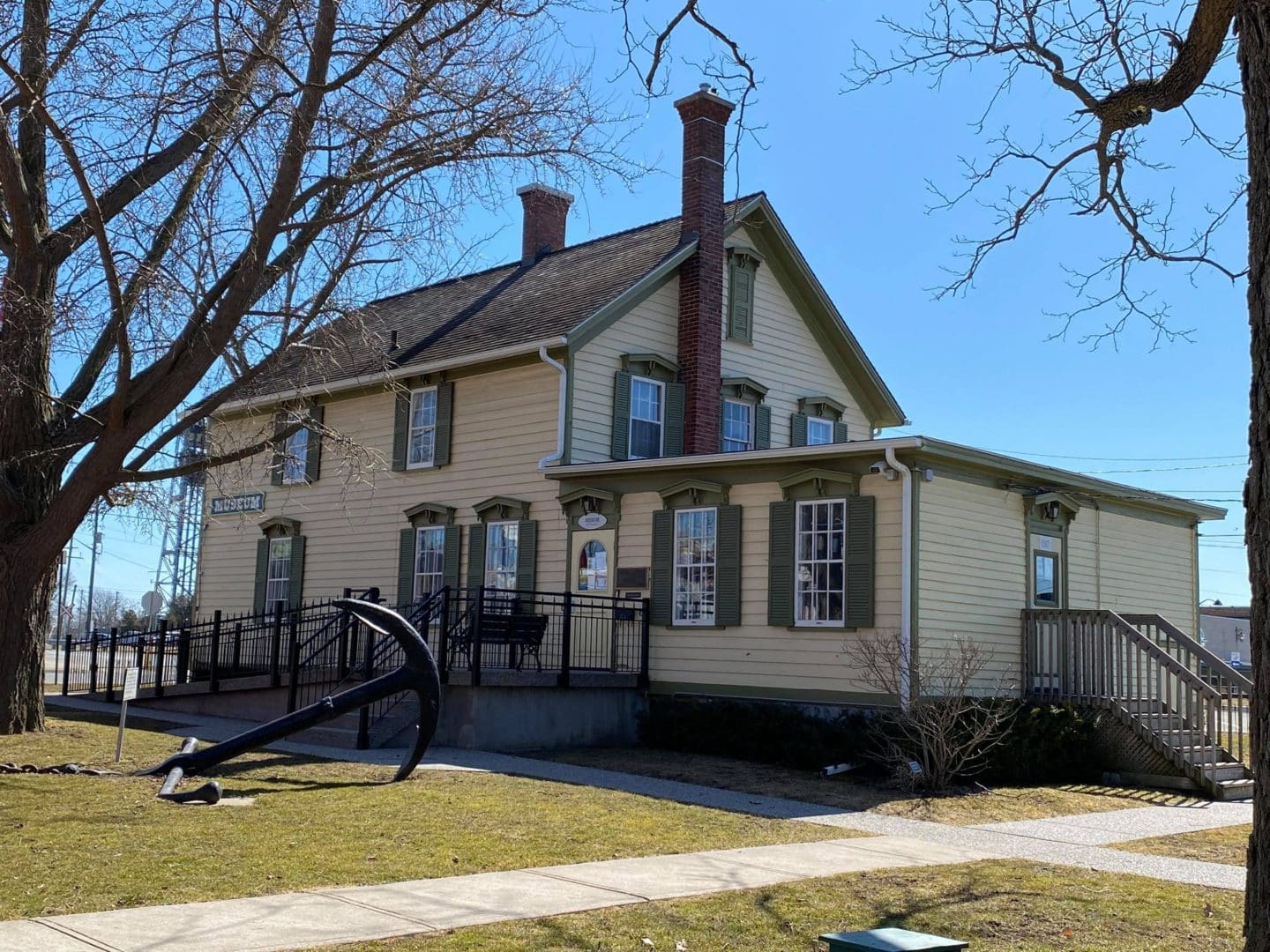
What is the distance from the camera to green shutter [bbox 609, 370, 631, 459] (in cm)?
2080

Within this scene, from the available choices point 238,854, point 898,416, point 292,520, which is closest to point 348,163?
point 238,854

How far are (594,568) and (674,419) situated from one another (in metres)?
3.30

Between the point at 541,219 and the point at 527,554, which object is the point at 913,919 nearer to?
the point at 527,554

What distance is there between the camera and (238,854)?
8.83m

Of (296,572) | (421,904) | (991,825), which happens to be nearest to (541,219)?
(296,572)

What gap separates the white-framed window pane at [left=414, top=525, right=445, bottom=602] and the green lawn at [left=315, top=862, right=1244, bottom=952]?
13.7m

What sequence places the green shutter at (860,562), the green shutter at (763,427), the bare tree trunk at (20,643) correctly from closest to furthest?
the bare tree trunk at (20,643)
the green shutter at (860,562)
the green shutter at (763,427)

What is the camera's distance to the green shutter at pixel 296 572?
24.6 m

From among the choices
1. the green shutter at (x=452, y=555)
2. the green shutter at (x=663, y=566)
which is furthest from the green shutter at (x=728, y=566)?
the green shutter at (x=452, y=555)

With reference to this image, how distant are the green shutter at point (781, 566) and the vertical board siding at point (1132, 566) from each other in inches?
177

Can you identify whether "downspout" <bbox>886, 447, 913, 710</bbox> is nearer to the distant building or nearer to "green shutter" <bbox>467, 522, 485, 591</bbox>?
"green shutter" <bbox>467, 522, 485, 591</bbox>

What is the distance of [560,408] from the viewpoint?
20.1 m

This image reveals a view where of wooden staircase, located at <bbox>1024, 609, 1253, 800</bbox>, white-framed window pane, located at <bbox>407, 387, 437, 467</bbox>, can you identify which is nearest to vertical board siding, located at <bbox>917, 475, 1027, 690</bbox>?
wooden staircase, located at <bbox>1024, 609, 1253, 800</bbox>

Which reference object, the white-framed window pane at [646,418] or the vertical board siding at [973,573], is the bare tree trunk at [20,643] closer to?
the white-framed window pane at [646,418]
